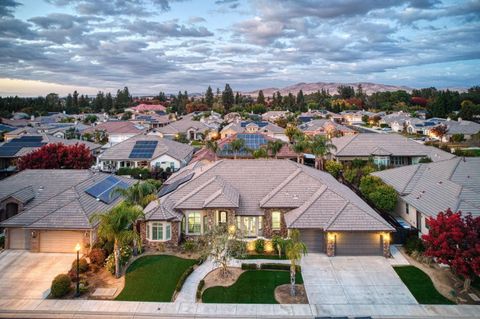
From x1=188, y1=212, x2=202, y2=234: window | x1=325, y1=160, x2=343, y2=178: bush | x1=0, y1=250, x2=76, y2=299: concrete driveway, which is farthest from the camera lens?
x1=325, y1=160, x2=343, y2=178: bush

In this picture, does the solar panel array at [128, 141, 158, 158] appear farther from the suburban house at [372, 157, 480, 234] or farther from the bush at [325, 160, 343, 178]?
the suburban house at [372, 157, 480, 234]

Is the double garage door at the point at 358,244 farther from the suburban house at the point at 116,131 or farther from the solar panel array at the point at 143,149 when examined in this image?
the suburban house at the point at 116,131

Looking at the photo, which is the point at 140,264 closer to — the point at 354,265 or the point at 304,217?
the point at 304,217

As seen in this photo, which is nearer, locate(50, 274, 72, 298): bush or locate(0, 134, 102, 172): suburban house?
locate(50, 274, 72, 298): bush

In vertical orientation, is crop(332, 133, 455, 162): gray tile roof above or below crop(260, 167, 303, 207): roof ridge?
above

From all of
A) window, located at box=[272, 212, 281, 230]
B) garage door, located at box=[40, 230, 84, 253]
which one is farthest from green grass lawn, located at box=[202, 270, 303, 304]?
garage door, located at box=[40, 230, 84, 253]

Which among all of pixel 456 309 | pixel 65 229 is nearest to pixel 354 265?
pixel 456 309

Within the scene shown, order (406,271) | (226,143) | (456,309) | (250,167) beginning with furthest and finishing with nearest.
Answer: (226,143), (250,167), (406,271), (456,309)
